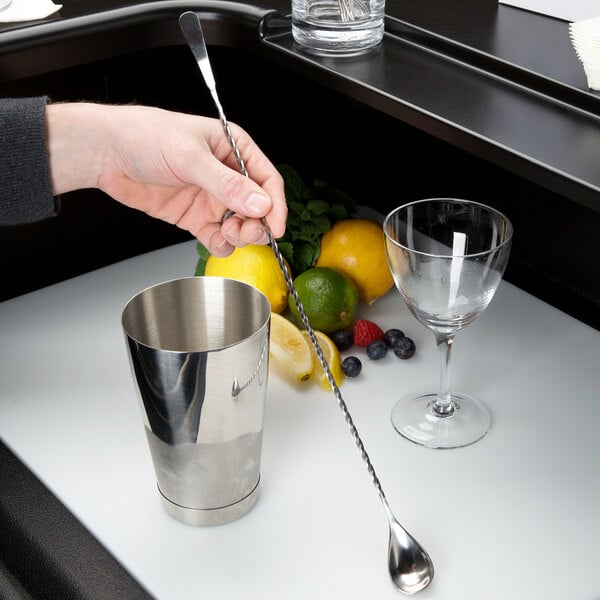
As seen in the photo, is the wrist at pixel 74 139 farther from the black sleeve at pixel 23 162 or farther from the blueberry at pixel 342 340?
the blueberry at pixel 342 340

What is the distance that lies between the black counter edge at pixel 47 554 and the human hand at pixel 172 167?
1.01 ft

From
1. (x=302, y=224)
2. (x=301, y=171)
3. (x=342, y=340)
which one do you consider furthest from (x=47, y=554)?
(x=301, y=171)

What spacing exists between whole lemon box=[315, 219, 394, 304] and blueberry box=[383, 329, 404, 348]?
0.08m

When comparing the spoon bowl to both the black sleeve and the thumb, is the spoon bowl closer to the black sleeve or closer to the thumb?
the thumb

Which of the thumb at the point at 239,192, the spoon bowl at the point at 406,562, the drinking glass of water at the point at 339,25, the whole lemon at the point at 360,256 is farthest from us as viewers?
the whole lemon at the point at 360,256

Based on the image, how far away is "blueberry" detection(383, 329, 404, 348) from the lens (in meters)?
1.03

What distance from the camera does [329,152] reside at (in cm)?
139

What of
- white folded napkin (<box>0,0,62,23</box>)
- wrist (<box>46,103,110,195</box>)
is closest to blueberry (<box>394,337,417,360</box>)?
wrist (<box>46,103,110,195</box>)

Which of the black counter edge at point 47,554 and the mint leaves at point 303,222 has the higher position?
the mint leaves at point 303,222

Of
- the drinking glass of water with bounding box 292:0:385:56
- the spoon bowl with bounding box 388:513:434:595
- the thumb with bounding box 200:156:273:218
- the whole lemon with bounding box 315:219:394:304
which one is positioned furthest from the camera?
the whole lemon with bounding box 315:219:394:304

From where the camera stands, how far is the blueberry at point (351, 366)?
99cm

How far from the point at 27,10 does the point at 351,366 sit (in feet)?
1.77

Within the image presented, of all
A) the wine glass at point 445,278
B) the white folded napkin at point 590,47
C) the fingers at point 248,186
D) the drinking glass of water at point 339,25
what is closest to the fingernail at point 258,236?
the fingers at point 248,186

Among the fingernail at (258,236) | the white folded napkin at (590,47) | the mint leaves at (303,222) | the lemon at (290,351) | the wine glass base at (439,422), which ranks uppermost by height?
the white folded napkin at (590,47)
